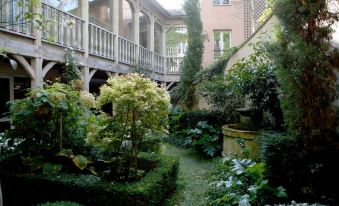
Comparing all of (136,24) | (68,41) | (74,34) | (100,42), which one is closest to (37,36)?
(68,41)

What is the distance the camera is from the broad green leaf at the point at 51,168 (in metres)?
4.61

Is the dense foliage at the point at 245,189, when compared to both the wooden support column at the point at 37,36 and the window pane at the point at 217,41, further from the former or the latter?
the window pane at the point at 217,41

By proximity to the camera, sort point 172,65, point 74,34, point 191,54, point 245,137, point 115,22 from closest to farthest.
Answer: point 245,137
point 74,34
point 115,22
point 191,54
point 172,65

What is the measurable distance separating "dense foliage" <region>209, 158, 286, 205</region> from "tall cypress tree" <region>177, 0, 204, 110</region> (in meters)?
8.91

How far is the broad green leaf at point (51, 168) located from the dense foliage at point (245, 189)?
2342 mm

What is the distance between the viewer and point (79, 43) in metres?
9.46

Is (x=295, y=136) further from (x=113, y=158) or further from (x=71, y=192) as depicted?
(x=71, y=192)

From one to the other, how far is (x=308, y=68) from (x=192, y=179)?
3169mm

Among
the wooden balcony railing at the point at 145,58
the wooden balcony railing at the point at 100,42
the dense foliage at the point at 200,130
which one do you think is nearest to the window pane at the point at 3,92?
the wooden balcony railing at the point at 100,42

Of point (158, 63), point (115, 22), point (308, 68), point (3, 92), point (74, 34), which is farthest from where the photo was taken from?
point (158, 63)

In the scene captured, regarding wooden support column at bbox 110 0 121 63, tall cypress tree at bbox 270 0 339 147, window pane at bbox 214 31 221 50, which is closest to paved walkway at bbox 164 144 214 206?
tall cypress tree at bbox 270 0 339 147

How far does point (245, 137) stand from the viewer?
667cm

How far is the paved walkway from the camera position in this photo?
514 cm

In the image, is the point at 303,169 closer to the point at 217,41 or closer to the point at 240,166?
the point at 240,166
